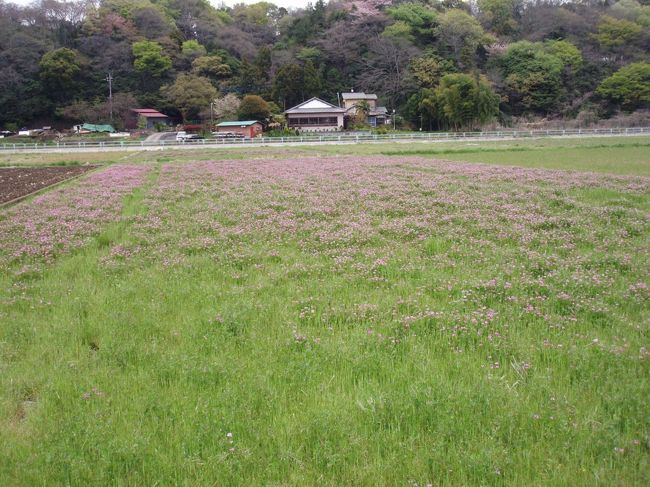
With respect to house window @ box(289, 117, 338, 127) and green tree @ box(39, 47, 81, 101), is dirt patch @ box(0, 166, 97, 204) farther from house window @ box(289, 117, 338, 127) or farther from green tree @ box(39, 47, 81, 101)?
green tree @ box(39, 47, 81, 101)

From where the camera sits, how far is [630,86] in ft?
252

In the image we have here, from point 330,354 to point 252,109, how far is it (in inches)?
Answer: 2981

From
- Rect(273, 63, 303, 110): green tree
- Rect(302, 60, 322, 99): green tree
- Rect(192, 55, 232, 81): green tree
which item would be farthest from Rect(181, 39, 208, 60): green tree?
Rect(302, 60, 322, 99): green tree

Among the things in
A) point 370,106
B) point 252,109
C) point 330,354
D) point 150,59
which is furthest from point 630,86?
point 330,354

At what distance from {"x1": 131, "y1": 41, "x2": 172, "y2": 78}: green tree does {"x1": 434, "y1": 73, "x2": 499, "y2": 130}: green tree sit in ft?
170

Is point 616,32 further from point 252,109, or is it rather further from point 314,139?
point 252,109

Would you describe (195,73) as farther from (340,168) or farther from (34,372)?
(34,372)

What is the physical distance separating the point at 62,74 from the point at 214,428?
307ft

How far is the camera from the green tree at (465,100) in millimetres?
68875

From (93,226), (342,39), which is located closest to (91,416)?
(93,226)

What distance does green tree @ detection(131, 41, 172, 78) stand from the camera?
85125 millimetres

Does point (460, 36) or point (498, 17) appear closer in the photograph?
point (460, 36)

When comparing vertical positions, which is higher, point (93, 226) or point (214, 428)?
point (93, 226)

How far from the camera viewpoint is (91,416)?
13.1ft
